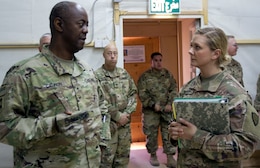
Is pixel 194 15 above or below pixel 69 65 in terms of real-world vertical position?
above

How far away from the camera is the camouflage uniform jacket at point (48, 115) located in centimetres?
138

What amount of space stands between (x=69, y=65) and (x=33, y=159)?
1.59 ft

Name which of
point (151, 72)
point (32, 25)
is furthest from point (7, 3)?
point (151, 72)

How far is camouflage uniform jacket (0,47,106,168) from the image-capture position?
4.52 feet

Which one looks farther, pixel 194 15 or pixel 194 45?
pixel 194 15

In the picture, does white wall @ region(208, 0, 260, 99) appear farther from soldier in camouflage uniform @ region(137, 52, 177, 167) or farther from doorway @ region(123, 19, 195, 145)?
doorway @ region(123, 19, 195, 145)

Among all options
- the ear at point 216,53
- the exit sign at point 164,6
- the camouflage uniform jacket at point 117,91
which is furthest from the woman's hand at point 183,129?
the exit sign at point 164,6

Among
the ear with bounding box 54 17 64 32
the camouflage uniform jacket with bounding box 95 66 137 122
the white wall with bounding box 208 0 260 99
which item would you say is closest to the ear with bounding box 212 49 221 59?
the ear with bounding box 54 17 64 32

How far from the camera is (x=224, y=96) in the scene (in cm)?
152

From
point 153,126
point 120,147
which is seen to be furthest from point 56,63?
point 153,126

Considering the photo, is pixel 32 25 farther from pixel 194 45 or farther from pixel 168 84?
pixel 194 45

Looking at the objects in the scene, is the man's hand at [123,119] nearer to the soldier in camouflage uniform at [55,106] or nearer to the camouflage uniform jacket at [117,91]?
the camouflage uniform jacket at [117,91]

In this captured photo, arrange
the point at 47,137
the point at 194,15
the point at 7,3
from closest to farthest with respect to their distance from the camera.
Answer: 1. the point at 47,137
2. the point at 7,3
3. the point at 194,15

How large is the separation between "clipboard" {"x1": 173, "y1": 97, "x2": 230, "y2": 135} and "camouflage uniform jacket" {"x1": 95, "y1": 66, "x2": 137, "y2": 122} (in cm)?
181
